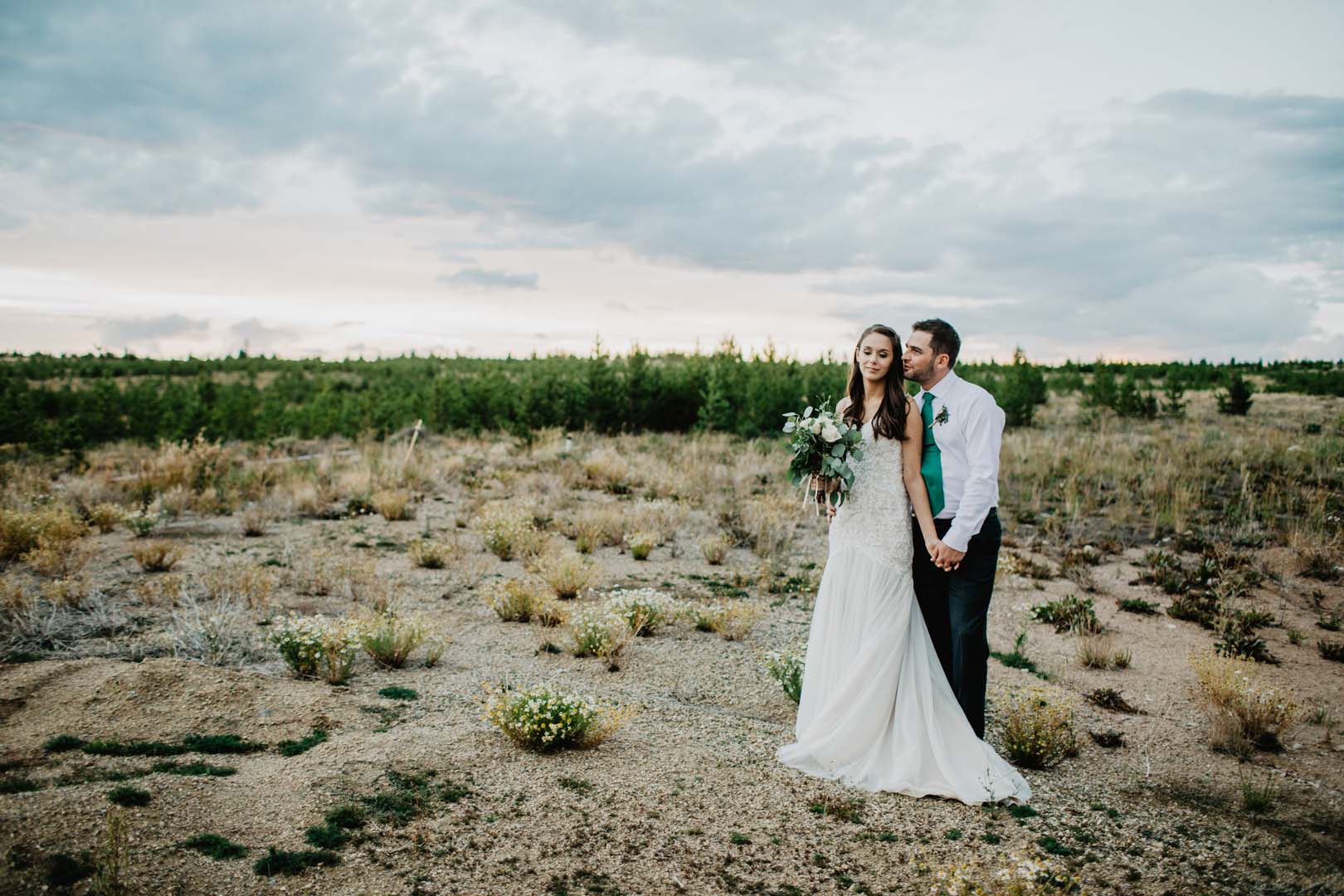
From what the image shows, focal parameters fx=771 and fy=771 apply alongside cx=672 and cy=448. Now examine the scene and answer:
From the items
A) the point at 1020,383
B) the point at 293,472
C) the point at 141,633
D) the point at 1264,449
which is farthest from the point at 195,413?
the point at 1264,449

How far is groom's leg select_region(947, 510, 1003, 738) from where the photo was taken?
4.73m

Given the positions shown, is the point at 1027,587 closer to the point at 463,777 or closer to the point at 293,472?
the point at 463,777

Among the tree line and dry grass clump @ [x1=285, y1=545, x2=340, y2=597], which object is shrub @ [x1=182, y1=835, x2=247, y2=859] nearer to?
dry grass clump @ [x1=285, y1=545, x2=340, y2=597]

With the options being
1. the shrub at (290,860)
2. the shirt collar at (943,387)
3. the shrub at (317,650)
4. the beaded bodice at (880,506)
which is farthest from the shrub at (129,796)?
the shirt collar at (943,387)

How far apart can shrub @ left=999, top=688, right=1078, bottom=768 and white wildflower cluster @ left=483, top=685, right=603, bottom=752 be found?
2.82 meters

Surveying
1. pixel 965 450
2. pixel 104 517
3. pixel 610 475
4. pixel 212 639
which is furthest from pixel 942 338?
pixel 104 517

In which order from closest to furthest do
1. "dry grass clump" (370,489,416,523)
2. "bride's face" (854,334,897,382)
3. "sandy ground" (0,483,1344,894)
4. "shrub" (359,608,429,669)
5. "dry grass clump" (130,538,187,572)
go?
"sandy ground" (0,483,1344,894), "bride's face" (854,334,897,382), "shrub" (359,608,429,669), "dry grass clump" (130,538,187,572), "dry grass clump" (370,489,416,523)

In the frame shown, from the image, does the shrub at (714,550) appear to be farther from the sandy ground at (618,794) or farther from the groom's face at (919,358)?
the groom's face at (919,358)

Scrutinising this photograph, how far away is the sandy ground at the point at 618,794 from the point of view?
3.72 m

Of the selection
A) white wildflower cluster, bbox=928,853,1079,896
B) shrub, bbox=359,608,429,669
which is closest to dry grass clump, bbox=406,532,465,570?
shrub, bbox=359,608,429,669

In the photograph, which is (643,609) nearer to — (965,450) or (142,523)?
(965,450)

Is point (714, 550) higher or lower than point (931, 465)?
lower

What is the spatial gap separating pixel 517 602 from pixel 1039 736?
5.32 meters

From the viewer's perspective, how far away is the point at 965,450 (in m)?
4.80
